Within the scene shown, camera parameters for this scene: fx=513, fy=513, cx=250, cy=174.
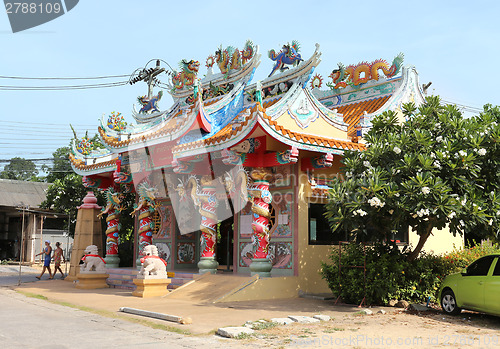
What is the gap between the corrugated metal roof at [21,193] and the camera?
106 ft

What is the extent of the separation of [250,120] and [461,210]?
4.91 meters

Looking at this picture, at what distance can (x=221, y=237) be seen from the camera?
20109mm

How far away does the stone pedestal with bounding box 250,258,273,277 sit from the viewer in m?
12.8

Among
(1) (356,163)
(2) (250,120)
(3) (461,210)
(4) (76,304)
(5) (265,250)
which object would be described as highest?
(2) (250,120)

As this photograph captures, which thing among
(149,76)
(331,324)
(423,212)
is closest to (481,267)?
(423,212)

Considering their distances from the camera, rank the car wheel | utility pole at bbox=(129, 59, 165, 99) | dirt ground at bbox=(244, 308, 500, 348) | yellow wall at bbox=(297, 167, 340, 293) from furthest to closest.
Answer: utility pole at bbox=(129, 59, 165, 99) → yellow wall at bbox=(297, 167, 340, 293) → the car wheel → dirt ground at bbox=(244, 308, 500, 348)

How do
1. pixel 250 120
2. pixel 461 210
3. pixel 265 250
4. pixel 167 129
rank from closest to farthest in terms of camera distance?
pixel 461 210, pixel 250 120, pixel 265 250, pixel 167 129

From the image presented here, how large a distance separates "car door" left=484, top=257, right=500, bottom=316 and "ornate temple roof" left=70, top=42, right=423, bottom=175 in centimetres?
488

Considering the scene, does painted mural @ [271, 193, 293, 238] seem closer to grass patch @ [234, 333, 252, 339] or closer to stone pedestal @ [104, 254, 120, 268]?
grass patch @ [234, 333, 252, 339]

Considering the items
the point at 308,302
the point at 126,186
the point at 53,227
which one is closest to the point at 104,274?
the point at 126,186

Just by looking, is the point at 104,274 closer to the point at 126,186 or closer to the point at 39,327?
the point at 126,186

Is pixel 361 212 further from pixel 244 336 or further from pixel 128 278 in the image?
pixel 128 278

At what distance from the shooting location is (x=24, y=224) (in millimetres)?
33812

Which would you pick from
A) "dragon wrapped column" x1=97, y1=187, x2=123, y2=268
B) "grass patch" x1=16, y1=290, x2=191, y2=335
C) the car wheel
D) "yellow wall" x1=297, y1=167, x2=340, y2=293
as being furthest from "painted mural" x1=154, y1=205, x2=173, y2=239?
the car wheel
